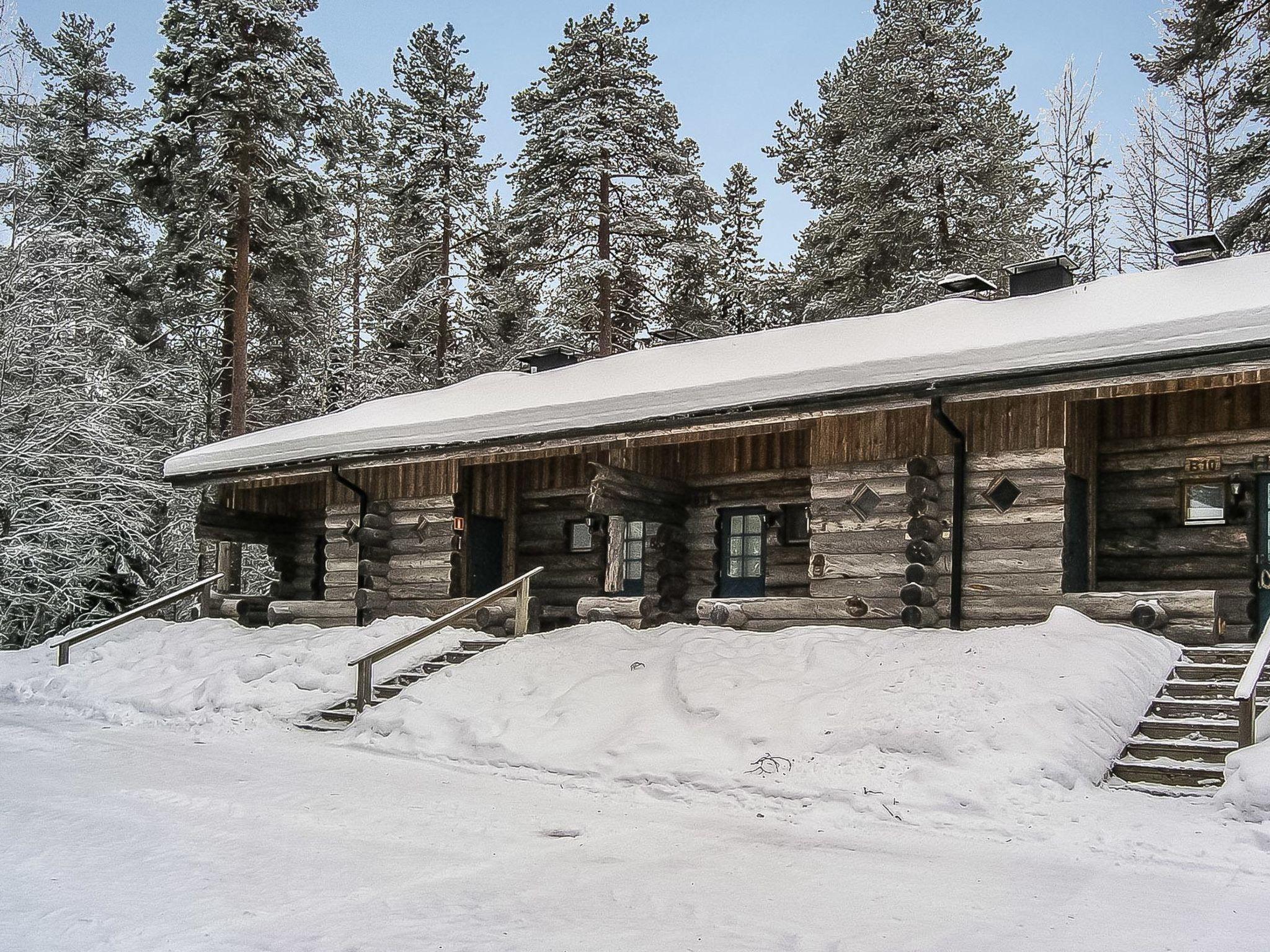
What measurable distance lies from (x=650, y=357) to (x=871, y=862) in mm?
12521

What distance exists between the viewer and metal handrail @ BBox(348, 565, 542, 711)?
12508 mm

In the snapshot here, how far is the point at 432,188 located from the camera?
30812 mm

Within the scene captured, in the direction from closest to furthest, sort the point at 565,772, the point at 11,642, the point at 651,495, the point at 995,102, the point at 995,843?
the point at 995,843 → the point at 565,772 → the point at 651,495 → the point at 11,642 → the point at 995,102

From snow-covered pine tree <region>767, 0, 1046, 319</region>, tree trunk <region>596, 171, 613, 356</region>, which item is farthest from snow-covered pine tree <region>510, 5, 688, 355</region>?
snow-covered pine tree <region>767, 0, 1046, 319</region>

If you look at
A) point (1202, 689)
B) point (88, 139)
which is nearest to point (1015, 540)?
point (1202, 689)

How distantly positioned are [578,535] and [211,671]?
575 centimetres

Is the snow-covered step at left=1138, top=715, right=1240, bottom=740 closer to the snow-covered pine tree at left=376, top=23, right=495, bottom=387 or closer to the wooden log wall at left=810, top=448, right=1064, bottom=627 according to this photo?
the wooden log wall at left=810, top=448, right=1064, bottom=627

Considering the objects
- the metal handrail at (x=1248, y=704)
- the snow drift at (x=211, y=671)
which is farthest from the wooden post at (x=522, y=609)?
the metal handrail at (x=1248, y=704)

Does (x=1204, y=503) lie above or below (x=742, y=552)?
above

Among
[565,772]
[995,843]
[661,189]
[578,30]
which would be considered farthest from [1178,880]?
[578,30]

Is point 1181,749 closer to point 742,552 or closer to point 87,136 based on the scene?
point 742,552

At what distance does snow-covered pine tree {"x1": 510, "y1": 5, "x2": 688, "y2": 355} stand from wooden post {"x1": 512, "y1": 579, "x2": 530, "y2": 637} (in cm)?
1403

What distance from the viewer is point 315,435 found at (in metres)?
17.6

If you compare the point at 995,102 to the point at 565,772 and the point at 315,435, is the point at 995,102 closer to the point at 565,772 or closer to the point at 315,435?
the point at 315,435
